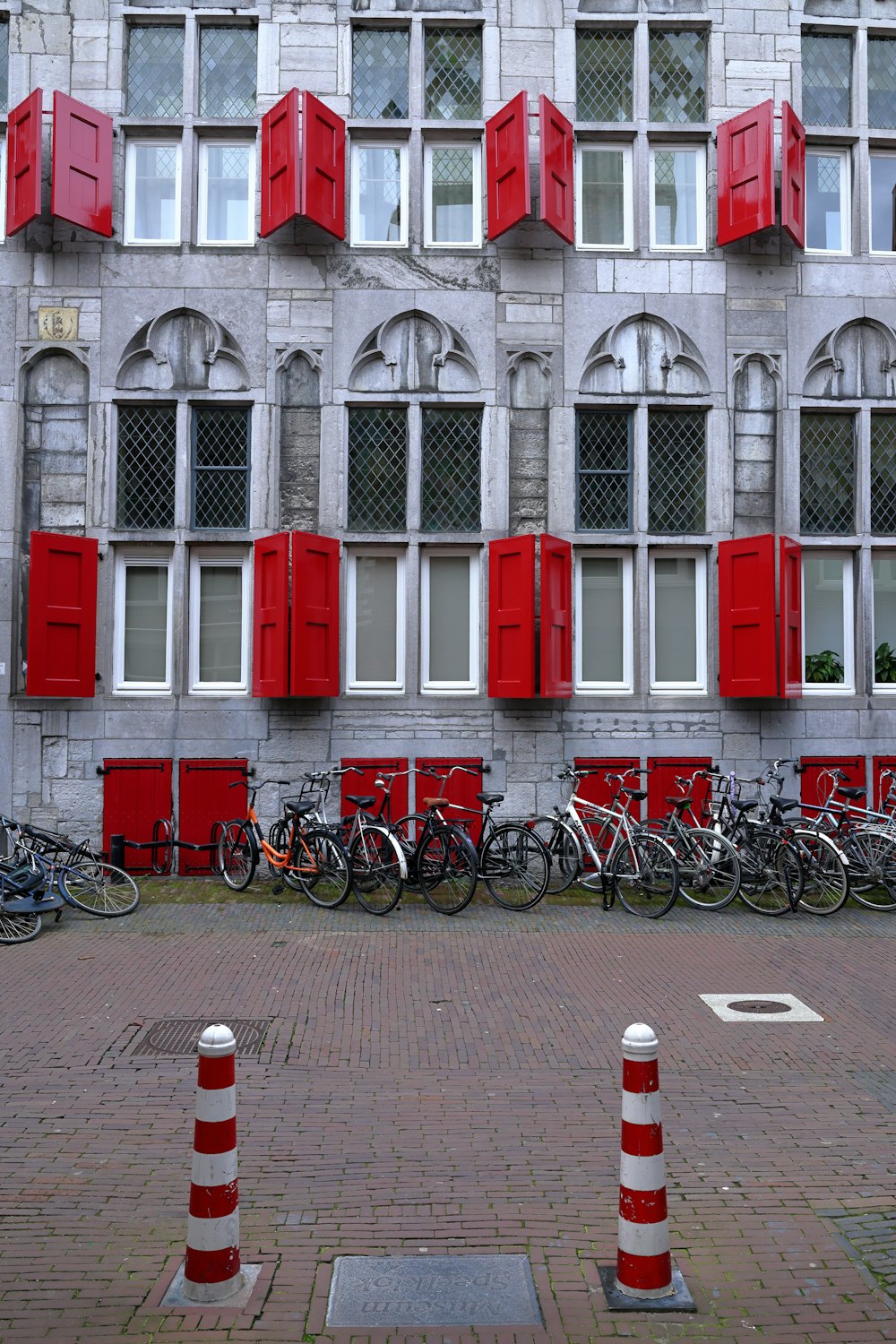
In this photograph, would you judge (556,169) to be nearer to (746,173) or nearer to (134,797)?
(746,173)

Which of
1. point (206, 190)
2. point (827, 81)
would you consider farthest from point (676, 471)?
point (206, 190)

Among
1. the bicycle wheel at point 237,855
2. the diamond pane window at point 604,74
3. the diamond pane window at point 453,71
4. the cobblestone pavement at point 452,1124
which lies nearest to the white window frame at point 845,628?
the cobblestone pavement at point 452,1124

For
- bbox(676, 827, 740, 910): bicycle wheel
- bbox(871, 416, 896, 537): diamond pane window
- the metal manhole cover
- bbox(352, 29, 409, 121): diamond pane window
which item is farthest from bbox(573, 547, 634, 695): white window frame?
the metal manhole cover

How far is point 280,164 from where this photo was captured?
41.3 feet

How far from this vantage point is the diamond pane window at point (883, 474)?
1338 centimetres

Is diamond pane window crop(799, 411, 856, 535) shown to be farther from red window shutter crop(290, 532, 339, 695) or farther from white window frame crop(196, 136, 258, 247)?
white window frame crop(196, 136, 258, 247)

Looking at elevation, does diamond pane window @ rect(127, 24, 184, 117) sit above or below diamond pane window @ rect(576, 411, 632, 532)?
above

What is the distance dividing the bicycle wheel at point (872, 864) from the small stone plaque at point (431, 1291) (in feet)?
25.6

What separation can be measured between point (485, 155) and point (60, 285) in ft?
16.6

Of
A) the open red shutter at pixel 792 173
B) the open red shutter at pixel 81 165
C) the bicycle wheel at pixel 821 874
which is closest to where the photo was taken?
the bicycle wheel at pixel 821 874

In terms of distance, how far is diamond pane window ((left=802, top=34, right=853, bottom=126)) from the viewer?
44.8ft

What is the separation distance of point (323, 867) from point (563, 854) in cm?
239

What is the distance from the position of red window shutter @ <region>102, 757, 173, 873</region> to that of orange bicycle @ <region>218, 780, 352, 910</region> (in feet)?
3.46

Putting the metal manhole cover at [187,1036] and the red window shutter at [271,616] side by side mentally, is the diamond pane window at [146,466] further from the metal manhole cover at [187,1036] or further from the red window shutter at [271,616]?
the metal manhole cover at [187,1036]
